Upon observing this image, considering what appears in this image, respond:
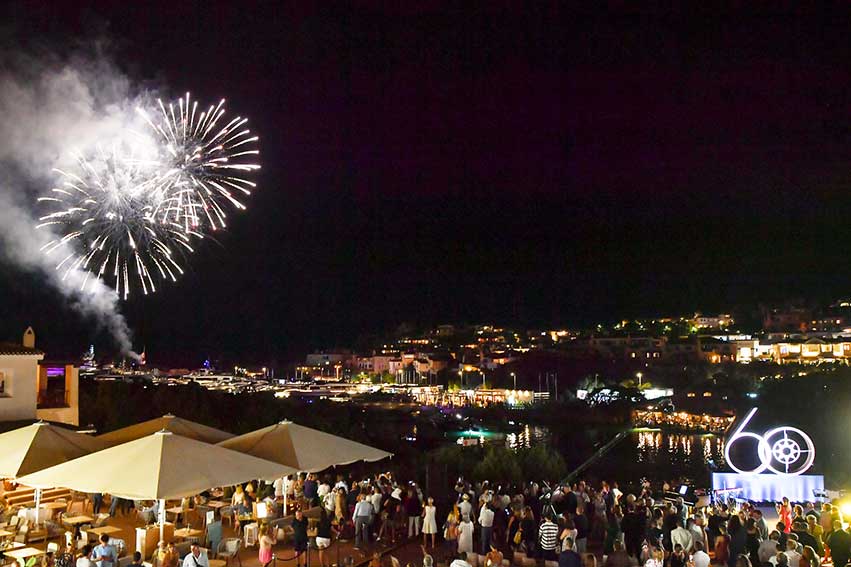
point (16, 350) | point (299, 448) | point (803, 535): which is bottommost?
point (803, 535)

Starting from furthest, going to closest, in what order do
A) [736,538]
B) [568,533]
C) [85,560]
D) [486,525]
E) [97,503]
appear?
[97,503] → [486,525] → [736,538] → [568,533] → [85,560]

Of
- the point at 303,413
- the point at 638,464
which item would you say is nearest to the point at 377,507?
the point at 303,413

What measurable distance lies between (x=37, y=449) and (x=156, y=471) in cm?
350

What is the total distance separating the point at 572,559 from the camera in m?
7.80

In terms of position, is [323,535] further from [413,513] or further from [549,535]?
[549,535]

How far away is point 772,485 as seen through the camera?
1661cm

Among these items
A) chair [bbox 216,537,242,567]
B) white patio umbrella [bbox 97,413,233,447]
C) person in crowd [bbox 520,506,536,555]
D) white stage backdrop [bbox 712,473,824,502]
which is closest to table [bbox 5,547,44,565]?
chair [bbox 216,537,242,567]

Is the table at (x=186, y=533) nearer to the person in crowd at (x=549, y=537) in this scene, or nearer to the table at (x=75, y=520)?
the table at (x=75, y=520)

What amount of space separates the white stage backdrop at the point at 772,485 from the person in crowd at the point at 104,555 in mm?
13543

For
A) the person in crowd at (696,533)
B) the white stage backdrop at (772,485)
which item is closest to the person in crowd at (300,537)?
the person in crowd at (696,533)

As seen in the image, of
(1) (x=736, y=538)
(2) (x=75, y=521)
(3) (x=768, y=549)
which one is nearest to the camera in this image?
(3) (x=768, y=549)

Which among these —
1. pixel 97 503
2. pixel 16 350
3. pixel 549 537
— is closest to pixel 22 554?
pixel 97 503

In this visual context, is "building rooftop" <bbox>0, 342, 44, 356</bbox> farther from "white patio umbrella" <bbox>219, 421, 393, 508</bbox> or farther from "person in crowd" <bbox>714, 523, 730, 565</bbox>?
"person in crowd" <bbox>714, 523, 730, 565</bbox>

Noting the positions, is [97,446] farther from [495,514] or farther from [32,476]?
[495,514]
